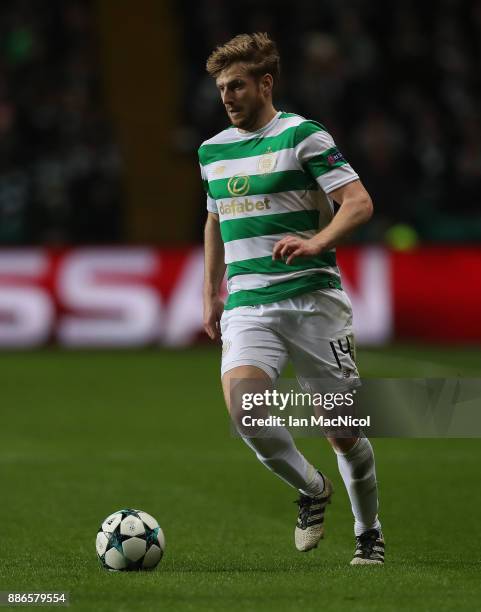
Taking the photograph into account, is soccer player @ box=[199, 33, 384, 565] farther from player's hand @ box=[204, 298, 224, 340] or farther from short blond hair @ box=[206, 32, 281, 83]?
player's hand @ box=[204, 298, 224, 340]

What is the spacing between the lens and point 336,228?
18.5ft

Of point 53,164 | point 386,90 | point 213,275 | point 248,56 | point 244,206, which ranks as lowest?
point 53,164

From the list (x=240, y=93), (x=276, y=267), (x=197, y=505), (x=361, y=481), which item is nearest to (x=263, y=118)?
(x=240, y=93)

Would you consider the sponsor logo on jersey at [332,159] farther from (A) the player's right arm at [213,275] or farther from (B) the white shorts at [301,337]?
(A) the player's right arm at [213,275]

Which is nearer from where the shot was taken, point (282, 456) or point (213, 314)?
point (282, 456)

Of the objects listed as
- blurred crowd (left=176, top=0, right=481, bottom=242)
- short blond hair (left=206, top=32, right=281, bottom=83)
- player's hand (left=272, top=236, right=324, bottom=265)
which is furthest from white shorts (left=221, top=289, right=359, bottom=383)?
blurred crowd (left=176, top=0, right=481, bottom=242)

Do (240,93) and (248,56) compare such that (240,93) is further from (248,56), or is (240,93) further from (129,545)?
(129,545)

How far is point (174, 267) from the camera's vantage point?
53.9ft

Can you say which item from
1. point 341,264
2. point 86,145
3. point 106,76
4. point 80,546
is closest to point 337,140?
point 341,264

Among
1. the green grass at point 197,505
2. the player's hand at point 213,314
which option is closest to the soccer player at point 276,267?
the player's hand at point 213,314

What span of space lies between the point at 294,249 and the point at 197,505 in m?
2.58

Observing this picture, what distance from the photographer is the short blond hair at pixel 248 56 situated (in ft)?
19.5

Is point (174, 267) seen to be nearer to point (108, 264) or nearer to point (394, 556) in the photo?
point (108, 264)

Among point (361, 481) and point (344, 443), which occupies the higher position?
point (344, 443)
